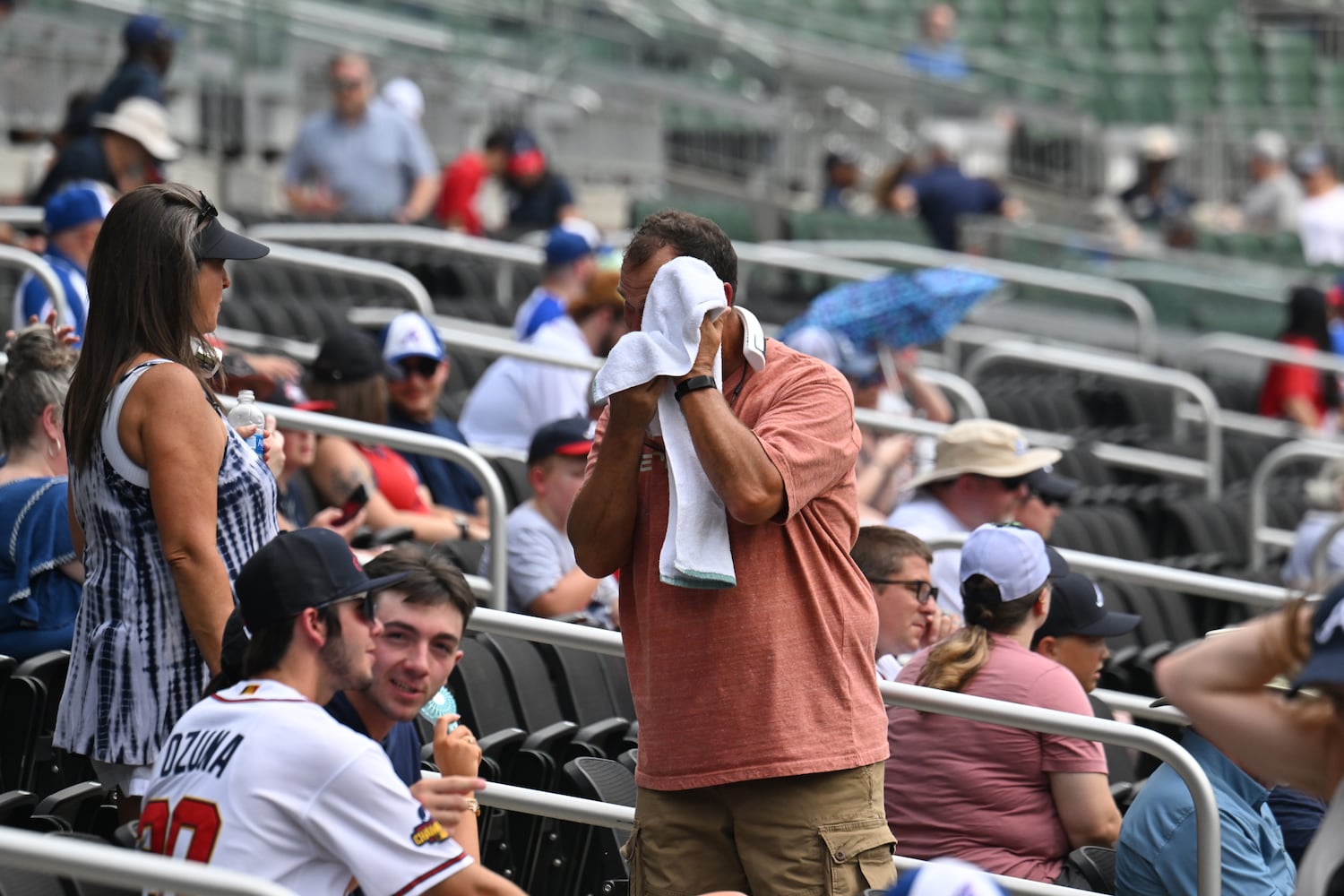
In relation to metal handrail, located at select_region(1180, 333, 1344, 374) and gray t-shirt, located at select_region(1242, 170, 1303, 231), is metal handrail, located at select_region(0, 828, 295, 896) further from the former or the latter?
gray t-shirt, located at select_region(1242, 170, 1303, 231)

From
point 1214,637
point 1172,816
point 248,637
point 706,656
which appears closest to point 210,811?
point 248,637

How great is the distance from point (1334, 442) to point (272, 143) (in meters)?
6.57

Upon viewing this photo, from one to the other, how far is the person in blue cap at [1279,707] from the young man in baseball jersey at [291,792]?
1.02 meters

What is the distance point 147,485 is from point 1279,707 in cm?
190

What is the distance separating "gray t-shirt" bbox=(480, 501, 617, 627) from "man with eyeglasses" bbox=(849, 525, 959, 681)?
1.04 m

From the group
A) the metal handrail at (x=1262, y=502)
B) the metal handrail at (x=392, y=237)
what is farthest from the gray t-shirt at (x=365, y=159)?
the metal handrail at (x=1262, y=502)

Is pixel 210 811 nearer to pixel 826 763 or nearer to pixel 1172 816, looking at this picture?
pixel 826 763

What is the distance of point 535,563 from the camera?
5660 millimetres

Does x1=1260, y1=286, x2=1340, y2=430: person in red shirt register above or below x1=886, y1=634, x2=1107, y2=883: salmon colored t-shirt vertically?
above

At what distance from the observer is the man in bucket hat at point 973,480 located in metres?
6.02

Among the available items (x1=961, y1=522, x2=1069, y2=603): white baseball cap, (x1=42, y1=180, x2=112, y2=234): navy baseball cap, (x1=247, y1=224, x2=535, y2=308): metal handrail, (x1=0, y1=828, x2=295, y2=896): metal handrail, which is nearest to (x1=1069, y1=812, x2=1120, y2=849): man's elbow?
(x1=961, y1=522, x2=1069, y2=603): white baseball cap

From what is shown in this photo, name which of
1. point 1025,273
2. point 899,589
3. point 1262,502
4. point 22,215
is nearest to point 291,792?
point 899,589

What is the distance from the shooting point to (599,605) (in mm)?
5746

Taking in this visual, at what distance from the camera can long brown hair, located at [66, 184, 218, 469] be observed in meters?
3.54
